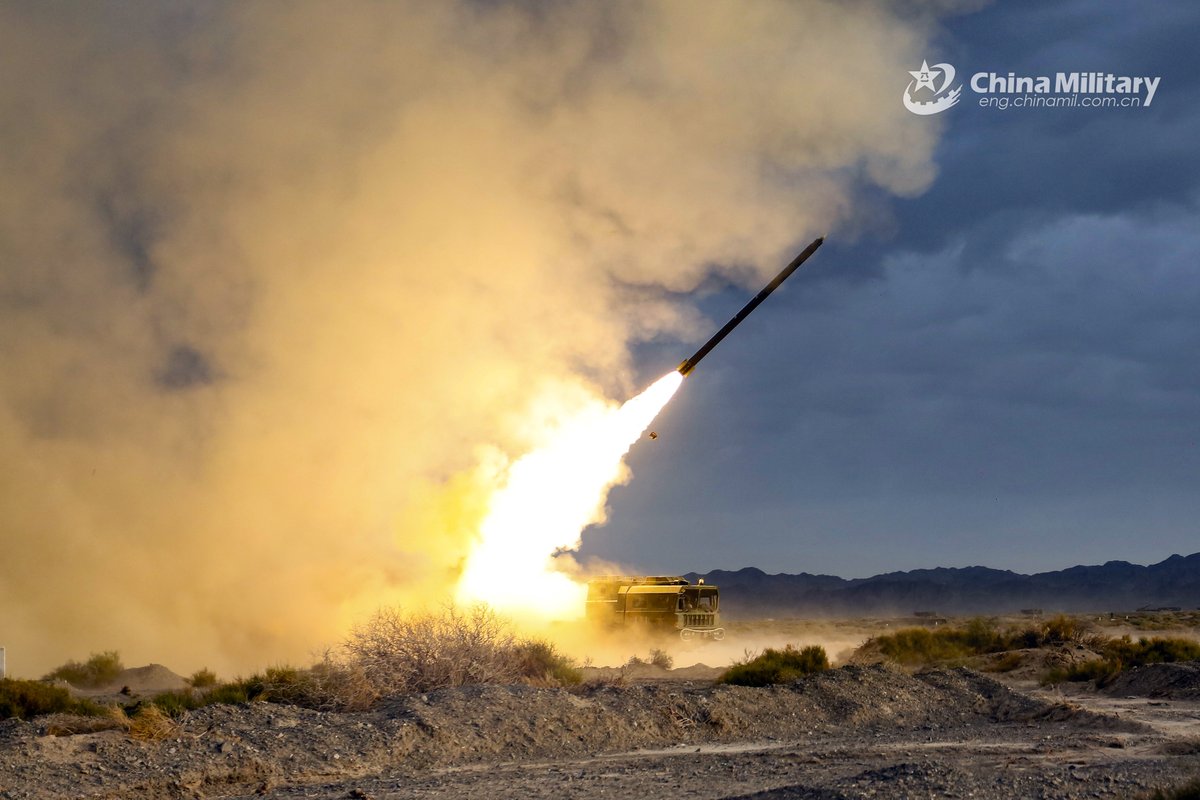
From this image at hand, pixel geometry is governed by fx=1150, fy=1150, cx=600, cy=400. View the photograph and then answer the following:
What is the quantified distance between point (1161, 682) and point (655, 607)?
63.8ft

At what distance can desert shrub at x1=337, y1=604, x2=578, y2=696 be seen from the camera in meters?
23.7

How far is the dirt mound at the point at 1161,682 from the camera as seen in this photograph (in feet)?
86.7

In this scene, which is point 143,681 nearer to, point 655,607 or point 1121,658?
point 655,607

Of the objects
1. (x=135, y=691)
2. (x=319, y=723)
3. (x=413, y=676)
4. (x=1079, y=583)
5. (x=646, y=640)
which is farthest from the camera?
(x=1079, y=583)

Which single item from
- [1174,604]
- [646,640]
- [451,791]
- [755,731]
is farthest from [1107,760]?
[1174,604]

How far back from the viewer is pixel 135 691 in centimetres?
3434

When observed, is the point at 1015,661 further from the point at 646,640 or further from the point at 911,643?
the point at 646,640

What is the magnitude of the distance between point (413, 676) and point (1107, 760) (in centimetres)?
1338

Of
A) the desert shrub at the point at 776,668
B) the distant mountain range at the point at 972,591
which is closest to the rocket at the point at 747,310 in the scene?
the desert shrub at the point at 776,668

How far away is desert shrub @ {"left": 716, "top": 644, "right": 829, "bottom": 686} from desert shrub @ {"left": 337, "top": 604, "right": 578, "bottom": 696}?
4.21 meters

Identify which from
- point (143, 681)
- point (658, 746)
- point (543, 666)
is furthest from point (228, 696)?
point (143, 681)

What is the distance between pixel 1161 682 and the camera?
89.6 ft

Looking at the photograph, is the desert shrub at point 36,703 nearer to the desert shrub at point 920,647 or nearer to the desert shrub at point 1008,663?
the desert shrub at point 920,647

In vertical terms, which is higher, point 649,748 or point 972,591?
point 972,591
